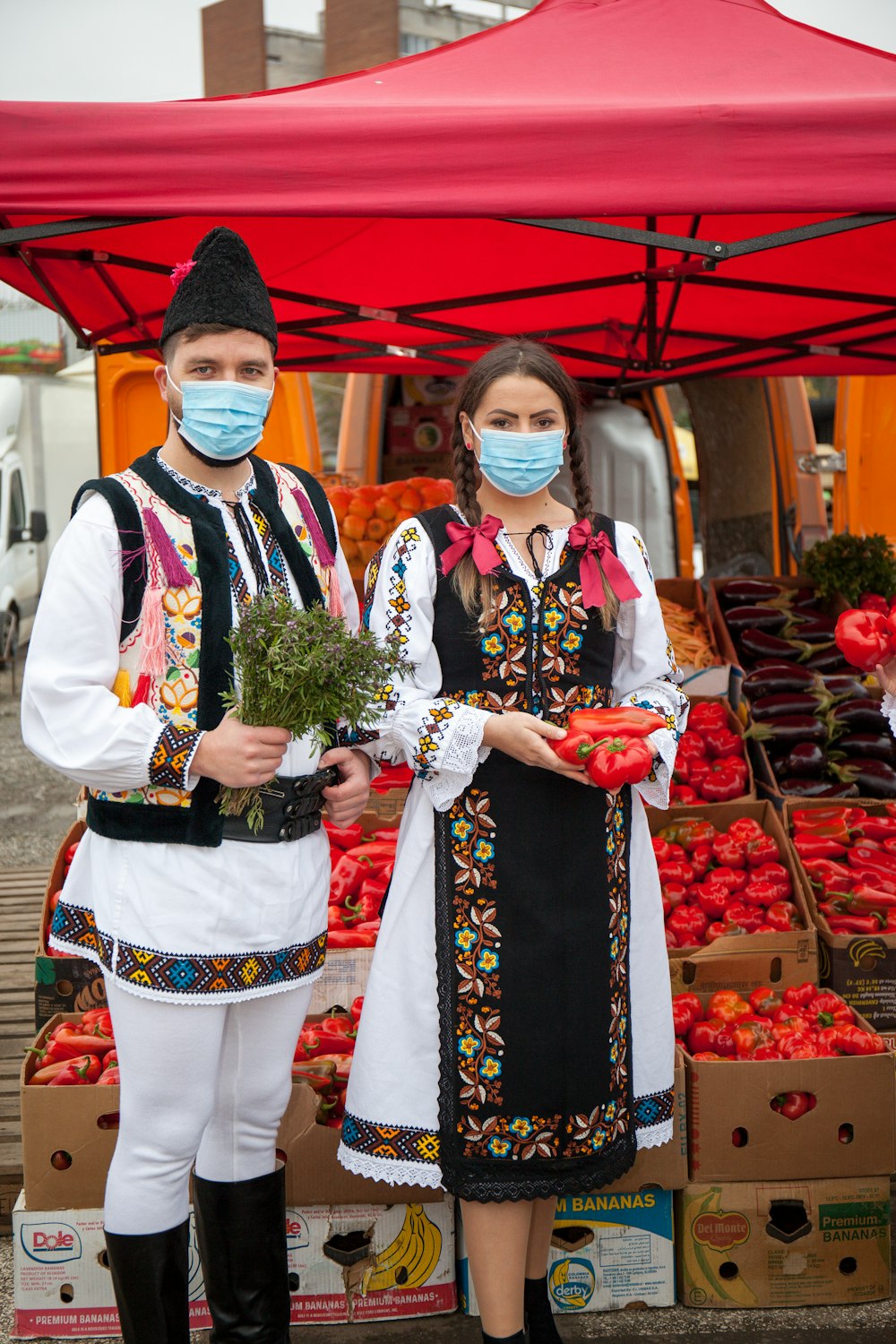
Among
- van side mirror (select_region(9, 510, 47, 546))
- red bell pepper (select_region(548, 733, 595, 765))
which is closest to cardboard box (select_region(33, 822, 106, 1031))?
red bell pepper (select_region(548, 733, 595, 765))

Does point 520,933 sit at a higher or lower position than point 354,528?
lower

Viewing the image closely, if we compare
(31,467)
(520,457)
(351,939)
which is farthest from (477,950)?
(31,467)

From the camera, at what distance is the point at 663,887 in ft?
12.7

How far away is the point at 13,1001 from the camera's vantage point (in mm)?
4250

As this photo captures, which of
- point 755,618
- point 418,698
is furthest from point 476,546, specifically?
point 755,618

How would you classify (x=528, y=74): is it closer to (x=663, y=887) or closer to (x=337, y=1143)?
(x=663, y=887)

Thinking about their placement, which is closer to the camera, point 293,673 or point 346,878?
point 293,673

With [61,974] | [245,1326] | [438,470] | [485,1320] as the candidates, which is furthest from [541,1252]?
[438,470]

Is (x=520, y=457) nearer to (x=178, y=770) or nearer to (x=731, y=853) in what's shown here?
(x=178, y=770)

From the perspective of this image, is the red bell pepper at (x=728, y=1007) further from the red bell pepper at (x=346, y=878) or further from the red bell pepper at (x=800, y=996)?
the red bell pepper at (x=346, y=878)

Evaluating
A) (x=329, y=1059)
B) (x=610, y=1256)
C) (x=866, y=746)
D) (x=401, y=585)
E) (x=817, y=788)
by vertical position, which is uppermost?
(x=401, y=585)

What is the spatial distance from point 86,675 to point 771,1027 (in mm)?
1973

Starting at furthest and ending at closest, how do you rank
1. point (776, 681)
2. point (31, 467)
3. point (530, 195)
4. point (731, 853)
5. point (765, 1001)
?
1. point (31, 467)
2. point (776, 681)
3. point (731, 853)
4. point (765, 1001)
5. point (530, 195)

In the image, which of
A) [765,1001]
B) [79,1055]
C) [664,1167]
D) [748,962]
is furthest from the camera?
[748,962]
